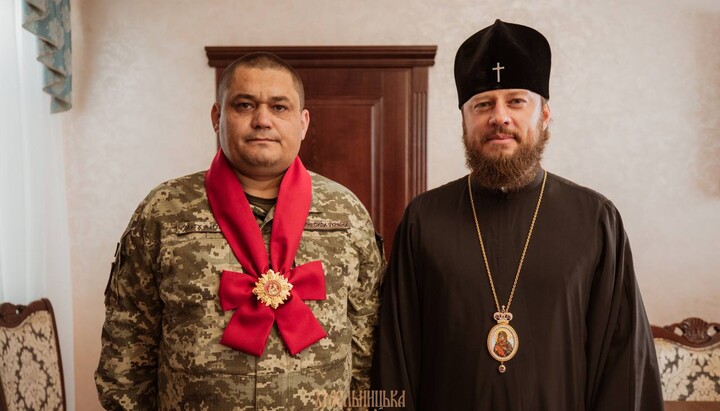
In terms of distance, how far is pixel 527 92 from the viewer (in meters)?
1.97

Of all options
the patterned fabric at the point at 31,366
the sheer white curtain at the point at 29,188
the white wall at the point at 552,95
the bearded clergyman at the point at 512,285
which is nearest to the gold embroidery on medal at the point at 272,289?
the bearded clergyman at the point at 512,285

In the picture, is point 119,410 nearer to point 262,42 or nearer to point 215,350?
point 215,350

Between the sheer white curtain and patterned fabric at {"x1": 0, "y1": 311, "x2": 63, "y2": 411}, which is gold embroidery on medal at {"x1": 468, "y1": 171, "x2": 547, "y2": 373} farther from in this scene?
the sheer white curtain

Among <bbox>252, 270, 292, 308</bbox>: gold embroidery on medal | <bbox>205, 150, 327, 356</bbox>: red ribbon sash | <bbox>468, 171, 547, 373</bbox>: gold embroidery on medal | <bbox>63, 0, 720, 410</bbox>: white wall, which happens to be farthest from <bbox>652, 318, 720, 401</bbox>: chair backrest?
<bbox>252, 270, 292, 308</bbox>: gold embroidery on medal

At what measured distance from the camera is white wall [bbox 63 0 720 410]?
3543 millimetres

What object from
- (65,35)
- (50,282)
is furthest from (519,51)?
(50,282)

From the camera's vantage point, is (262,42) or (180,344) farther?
(262,42)

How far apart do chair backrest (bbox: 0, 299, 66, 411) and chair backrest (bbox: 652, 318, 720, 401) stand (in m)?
3.10

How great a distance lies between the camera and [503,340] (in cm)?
187

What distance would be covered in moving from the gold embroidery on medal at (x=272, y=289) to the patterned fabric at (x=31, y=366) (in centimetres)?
142

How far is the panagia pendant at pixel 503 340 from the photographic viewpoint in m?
1.86

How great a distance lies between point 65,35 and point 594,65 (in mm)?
3212

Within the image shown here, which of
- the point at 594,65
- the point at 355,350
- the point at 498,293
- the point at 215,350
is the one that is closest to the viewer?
the point at 215,350

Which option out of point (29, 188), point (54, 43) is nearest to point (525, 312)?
point (29, 188)
